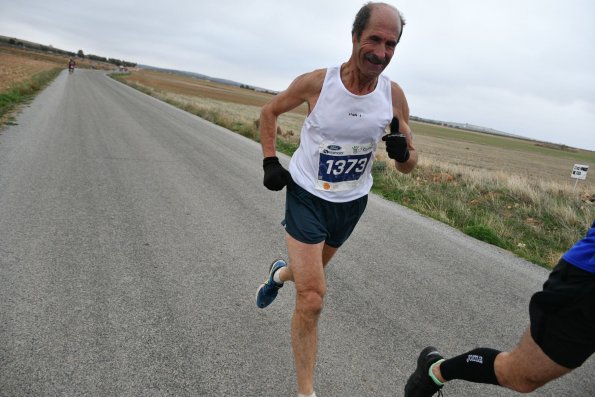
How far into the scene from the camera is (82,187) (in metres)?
6.03

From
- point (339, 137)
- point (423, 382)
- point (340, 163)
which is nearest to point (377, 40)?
point (339, 137)

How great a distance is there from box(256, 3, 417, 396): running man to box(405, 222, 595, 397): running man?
990mm

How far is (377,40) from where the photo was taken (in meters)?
2.36

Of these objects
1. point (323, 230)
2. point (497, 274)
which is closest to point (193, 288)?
point (323, 230)

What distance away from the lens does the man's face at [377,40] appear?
235cm

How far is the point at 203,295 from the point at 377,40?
2327 mm

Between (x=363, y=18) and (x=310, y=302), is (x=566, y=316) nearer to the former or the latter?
(x=310, y=302)

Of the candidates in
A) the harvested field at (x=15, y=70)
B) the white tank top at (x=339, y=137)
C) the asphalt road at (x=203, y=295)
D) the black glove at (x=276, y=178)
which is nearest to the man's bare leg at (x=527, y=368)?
the asphalt road at (x=203, y=295)

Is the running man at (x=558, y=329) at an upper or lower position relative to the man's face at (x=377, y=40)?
lower

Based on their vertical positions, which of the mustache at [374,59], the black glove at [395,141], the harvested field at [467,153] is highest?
the mustache at [374,59]

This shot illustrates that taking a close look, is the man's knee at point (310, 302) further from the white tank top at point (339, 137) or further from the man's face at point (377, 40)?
the man's face at point (377, 40)

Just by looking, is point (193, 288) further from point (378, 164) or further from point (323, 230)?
point (378, 164)

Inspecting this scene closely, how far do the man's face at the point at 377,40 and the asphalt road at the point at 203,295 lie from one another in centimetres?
190

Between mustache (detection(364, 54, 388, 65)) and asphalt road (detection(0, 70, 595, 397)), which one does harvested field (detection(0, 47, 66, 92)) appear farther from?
mustache (detection(364, 54, 388, 65))
